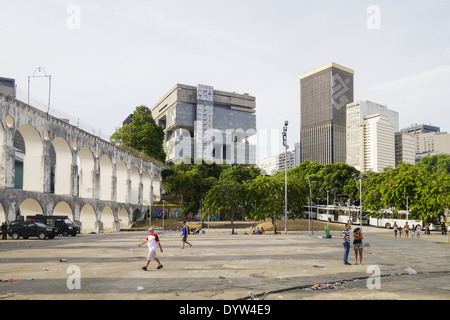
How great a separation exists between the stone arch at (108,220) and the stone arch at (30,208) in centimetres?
1886

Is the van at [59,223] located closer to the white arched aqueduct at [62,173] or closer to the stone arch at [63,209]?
the white arched aqueduct at [62,173]

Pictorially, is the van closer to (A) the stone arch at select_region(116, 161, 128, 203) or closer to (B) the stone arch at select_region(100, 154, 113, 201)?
(B) the stone arch at select_region(100, 154, 113, 201)

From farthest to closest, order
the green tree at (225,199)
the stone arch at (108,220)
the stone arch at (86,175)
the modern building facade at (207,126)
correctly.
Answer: the modern building facade at (207,126), the stone arch at (108,220), the stone arch at (86,175), the green tree at (225,199)

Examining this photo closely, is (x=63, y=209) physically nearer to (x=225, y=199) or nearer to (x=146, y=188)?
(x=225, y=199)

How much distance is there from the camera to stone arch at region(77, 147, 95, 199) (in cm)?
5125

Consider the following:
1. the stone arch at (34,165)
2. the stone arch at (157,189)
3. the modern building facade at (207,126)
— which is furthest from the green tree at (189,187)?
the modern building facade at (207,126)

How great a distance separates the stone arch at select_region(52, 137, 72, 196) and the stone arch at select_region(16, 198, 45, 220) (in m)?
6.25

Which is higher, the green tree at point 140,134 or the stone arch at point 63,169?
the green tree at point 140,134

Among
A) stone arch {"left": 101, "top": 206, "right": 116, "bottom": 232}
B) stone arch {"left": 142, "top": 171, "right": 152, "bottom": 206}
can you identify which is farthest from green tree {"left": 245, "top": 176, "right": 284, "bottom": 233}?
stone arch {"left": 142, "top": 171, "right": 152, "bottom": 206}

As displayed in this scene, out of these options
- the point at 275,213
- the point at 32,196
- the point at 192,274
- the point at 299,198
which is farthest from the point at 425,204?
the point at 32,196

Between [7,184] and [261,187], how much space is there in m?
27.6

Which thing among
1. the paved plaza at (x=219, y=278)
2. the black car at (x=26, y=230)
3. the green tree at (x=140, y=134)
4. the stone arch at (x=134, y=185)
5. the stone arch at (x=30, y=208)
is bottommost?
the black car at (x=26, y=230)

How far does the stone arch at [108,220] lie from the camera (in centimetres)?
5741
